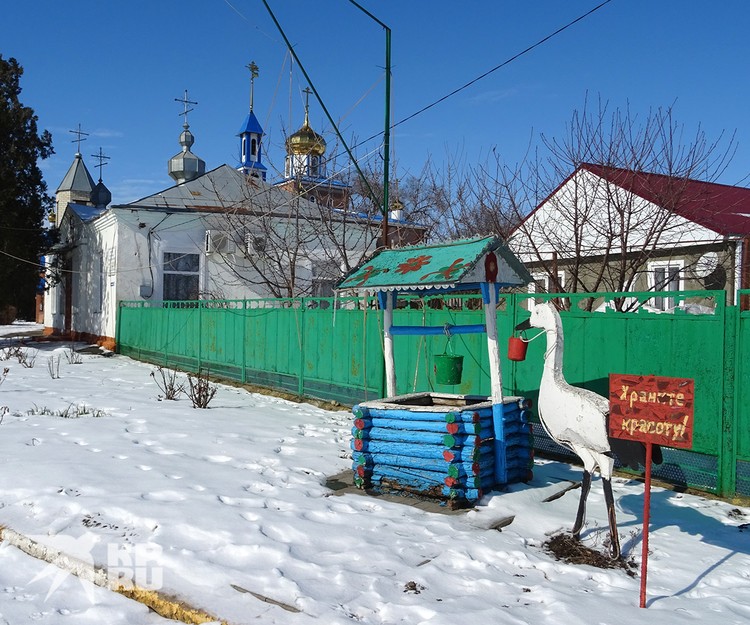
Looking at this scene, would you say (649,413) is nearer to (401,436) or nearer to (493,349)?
(493,349)

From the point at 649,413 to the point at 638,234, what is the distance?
1068 centimetres

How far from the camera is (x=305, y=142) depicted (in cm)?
1664

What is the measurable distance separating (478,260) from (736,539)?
2.93 meters

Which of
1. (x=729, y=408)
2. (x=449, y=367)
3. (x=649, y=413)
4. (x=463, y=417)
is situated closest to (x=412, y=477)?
(x=463, y=417)

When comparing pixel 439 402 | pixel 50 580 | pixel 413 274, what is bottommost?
pixel 50 580

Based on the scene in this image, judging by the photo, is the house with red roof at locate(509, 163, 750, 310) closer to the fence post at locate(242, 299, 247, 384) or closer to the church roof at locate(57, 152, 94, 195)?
the fence post at locate(242, 299, 247, 384)

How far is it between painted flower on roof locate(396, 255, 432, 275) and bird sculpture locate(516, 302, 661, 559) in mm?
1403

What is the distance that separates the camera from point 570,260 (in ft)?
37.7

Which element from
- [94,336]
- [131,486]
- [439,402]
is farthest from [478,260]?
[94,336]

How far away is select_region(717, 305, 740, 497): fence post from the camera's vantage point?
594 cm

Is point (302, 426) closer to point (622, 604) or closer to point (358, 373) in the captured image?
point (358, 373)

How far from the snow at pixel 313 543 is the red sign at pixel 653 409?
0.94 meters

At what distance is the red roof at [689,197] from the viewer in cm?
1004
